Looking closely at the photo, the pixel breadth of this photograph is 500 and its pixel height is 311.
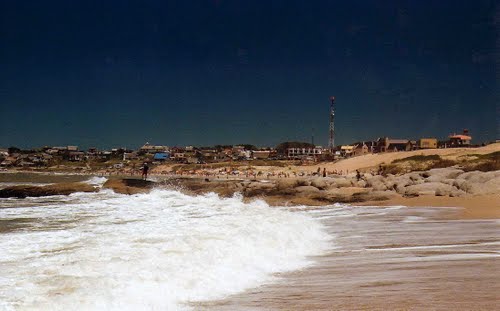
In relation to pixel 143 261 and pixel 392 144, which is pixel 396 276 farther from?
A: pixel 392 144

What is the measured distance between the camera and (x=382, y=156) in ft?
227

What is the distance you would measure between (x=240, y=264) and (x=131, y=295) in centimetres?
237

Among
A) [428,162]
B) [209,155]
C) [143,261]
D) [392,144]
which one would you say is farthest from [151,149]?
[143,261]

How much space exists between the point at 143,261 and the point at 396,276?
3673 millimetres

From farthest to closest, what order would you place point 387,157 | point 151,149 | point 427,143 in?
point 151,149 → point 427,143 → point 387,157

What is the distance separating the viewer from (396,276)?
6.54 metres

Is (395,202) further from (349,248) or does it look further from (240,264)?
(240,264)

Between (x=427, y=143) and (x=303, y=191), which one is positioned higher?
(x=427, y=143)

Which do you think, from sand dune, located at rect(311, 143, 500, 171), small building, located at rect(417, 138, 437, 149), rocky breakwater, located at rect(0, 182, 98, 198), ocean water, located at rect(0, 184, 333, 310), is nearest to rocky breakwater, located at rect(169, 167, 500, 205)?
rocky breakwater, located at rect(0, 182, 98, 198)

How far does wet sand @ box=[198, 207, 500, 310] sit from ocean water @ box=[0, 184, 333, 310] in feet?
1.56

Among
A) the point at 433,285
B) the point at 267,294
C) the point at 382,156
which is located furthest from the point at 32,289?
the point at 382,156

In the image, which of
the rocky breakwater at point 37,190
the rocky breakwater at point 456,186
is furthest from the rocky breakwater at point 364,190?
the rocky breakwater at point 37,190

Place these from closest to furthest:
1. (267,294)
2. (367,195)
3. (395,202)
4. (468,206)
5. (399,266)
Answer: (267,294) → (399,266) → (468,206) → (395,202) → (367,195)

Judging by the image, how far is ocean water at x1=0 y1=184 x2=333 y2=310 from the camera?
531 centimetres
